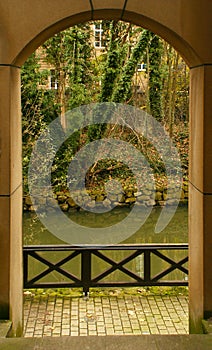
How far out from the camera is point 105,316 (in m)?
5.98

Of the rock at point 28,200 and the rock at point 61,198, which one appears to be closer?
the rock at point 28,200

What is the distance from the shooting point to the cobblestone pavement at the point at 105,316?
18.4 ft

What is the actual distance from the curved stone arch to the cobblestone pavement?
312 centimetres

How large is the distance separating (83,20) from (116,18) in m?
0.27

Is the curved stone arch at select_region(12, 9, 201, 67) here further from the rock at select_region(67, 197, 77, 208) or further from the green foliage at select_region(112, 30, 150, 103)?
the rock at select_region(67, 197, 77, 208)

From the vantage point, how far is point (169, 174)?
671 inches

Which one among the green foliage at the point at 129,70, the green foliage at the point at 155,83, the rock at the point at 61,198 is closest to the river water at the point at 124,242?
the rock at the point at 61,198

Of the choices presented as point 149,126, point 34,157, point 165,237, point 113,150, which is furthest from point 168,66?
point 165,237

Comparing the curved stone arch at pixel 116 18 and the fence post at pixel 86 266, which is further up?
the curved stone arch at pixel 116 18

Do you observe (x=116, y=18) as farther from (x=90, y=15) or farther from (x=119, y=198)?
(x=119, y=198)

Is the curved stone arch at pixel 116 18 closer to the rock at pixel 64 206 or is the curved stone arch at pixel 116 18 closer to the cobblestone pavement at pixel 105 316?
the cobblestone pavement at pixel 105 316

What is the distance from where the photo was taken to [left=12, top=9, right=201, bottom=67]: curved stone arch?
3.70 m

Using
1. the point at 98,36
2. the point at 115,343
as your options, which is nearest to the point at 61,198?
the point at 98,36

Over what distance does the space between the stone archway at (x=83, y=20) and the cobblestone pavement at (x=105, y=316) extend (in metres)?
1.83
